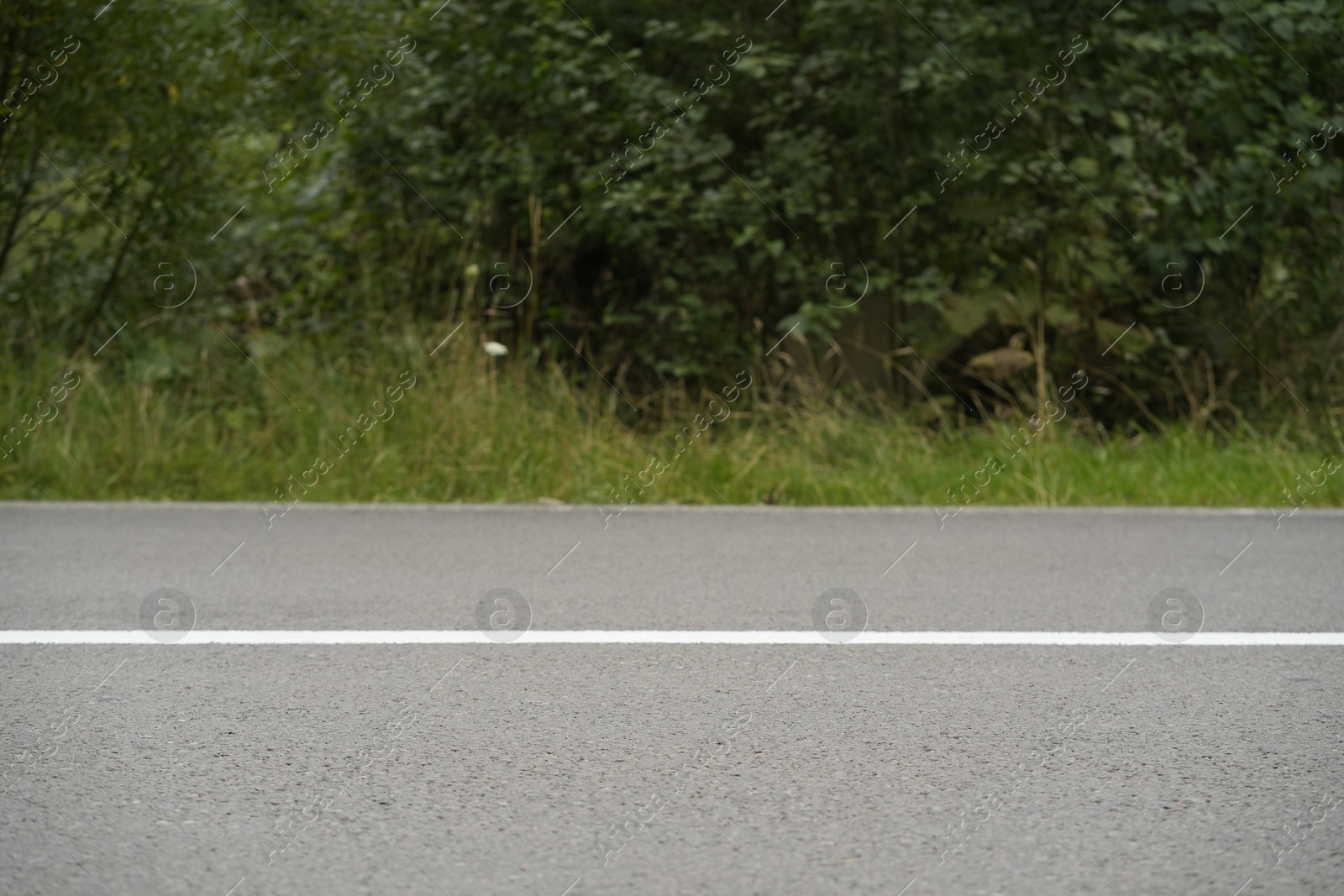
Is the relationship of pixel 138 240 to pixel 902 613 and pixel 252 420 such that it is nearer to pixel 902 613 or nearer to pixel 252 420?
pixel 252 420

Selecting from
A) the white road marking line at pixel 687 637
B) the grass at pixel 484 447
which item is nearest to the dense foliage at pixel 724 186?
the grass at pixel 484 447

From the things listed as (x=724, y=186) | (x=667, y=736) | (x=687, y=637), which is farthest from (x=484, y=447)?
(x=667, y=736)

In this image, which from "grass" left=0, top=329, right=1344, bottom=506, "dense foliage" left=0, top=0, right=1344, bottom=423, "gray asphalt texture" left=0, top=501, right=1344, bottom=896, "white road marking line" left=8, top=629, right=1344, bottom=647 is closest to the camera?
"gray asphalt texture" left=0, top=501, right=1344, bottom=896

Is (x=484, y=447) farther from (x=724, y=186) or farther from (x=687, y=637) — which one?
(x=687, y=637)

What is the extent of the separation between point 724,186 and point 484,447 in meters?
2.68

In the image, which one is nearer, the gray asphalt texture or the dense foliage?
the gray asphalt texture

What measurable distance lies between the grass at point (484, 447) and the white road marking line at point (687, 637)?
3.18 meters

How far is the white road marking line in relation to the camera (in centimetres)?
459

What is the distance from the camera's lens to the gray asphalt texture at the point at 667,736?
2.81 meters

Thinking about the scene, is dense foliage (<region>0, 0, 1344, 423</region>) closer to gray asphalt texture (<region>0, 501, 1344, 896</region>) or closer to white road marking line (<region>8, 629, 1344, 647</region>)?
gray asphalt texture (<region>0, 501, 1344, 896</region>)

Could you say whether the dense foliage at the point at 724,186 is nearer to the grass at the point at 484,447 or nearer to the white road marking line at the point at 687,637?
the grass at the point at 484,447

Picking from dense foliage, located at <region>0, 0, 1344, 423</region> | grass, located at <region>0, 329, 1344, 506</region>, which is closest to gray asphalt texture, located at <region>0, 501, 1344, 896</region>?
grass, located at <region>0, 329, 1344, 506</region>

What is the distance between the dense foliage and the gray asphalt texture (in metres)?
3.99

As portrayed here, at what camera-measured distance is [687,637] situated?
15.3ft
